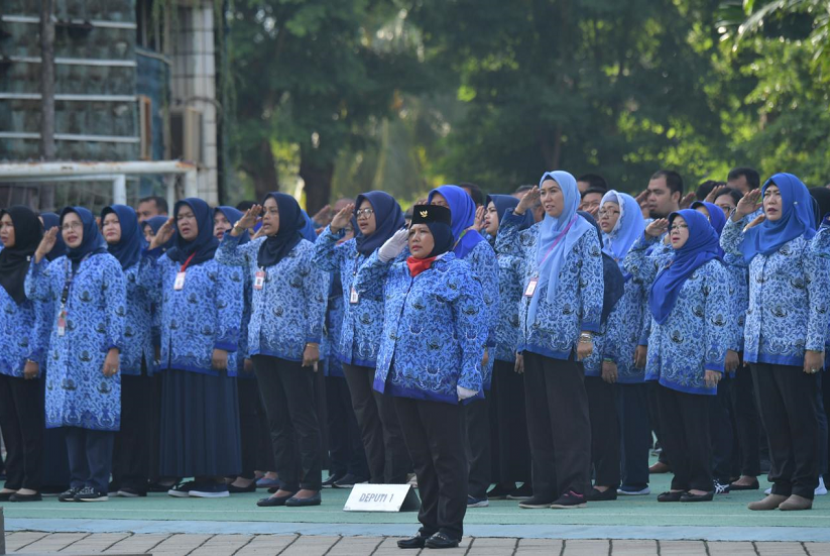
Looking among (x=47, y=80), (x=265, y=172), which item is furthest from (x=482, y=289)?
(x=265, y=172)

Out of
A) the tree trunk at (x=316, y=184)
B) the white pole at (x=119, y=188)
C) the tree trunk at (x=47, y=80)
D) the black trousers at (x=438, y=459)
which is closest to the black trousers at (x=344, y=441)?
the black trousers at (x=438, y=459)

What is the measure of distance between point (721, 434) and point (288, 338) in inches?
120

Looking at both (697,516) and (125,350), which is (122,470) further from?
(697,516)

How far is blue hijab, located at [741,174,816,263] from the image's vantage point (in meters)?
8.74

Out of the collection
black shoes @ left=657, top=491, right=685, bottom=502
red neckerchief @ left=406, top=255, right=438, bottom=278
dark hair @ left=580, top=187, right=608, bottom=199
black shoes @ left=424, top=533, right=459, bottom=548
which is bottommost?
black shoes @ left=657, top=491, right=685, bottom=502

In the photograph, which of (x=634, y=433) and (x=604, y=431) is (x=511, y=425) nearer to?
(x=604, y=431)

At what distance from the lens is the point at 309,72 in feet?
107

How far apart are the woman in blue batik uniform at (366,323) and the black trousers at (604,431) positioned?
49.3 inches

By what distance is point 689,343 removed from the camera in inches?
362

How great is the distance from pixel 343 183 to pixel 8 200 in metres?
24.5

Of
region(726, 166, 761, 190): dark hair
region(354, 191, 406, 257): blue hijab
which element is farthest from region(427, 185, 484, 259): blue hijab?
region(726, 166, 761, 190): dark hair

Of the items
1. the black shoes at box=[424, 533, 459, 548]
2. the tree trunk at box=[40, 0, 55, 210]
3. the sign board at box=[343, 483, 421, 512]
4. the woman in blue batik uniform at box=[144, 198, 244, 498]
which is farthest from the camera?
the tree trunk at box=[40, 0, 55, 210]

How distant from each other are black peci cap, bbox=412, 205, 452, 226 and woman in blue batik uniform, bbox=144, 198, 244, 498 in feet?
9.31

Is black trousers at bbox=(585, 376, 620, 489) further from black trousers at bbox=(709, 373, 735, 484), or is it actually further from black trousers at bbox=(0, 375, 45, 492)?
black trousers at bbox=(0, 375, 45, 492)
